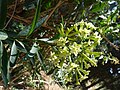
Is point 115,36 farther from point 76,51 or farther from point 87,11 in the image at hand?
point 76,51

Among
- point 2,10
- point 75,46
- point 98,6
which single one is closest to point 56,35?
point 75,46

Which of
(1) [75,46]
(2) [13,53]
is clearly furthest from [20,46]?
(1) [75,46]

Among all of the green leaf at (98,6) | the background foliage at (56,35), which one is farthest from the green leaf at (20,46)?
the green leaf at (98,6)

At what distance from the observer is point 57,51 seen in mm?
917

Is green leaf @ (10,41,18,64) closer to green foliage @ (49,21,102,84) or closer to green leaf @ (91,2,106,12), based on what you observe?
green foliage @ (49,21,102,84)

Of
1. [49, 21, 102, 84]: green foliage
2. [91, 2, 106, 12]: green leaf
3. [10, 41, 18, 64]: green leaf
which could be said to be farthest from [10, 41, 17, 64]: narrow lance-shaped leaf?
[91, 2, 106, 12]: green leaf

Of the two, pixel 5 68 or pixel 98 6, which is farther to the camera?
pixel 98 6

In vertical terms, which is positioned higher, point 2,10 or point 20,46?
point 2,10

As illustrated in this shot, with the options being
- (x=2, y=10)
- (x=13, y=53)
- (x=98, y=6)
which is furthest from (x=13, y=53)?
(x=98, y=6)

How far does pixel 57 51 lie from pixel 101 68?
4.03 metres

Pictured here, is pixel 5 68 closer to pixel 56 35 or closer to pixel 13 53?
pixel 13 53

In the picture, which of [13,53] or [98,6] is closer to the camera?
[13,53]

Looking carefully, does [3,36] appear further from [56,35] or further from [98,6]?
[98,6]

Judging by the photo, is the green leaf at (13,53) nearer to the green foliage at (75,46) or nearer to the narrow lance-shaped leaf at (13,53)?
the narrow lance-shaped leaf at (13,53)
